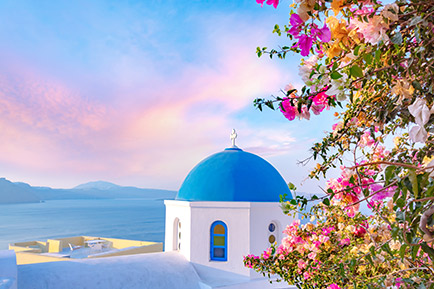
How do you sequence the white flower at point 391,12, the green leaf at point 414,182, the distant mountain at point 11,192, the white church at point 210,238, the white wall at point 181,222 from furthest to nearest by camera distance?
the distant mountain at point 11,192, the white wall at point 181,222, the white church at point 210,238, the white flower at point 391,12, the green leaf at point 414,182

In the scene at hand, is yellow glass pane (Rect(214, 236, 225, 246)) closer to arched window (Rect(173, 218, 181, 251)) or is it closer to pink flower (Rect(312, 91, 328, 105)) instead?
arched window (Rect(173, 218, 181, 251))

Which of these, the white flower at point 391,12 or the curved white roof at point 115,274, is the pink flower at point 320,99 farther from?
the curved white roof at point 115,274

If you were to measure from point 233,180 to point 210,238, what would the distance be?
5.64 ft

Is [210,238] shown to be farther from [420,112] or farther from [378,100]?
[420,112]

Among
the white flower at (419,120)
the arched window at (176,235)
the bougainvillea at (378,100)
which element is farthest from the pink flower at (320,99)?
the arched window at (176,235)

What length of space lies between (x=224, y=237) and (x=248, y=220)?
2.71 ft

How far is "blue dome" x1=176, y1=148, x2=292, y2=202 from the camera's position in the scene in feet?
27.8

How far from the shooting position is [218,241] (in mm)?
8242

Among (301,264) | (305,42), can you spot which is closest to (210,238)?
(301,264)

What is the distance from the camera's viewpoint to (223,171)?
8.88 m

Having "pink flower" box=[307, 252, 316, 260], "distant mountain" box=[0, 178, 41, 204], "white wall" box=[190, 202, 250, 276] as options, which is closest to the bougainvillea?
"pink flower" box=[307, 252, 316, 260]

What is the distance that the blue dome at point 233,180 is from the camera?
27.8 feet

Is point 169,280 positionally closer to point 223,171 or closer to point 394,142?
point 223,171

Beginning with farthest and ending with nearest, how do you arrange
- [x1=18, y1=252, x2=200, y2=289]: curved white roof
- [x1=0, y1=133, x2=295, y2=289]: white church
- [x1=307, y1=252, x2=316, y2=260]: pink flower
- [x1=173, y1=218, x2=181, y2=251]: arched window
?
[x1=173, y1=218, x2=181, y2=251]: arched window < [x1=0, y1=133, x2=295, y2=289]: white church < [x1=18, y1=252, x2=200, y2=289]: curved white roof < [x1=307, y1=252, x2=316, y2=260]: pink flower
